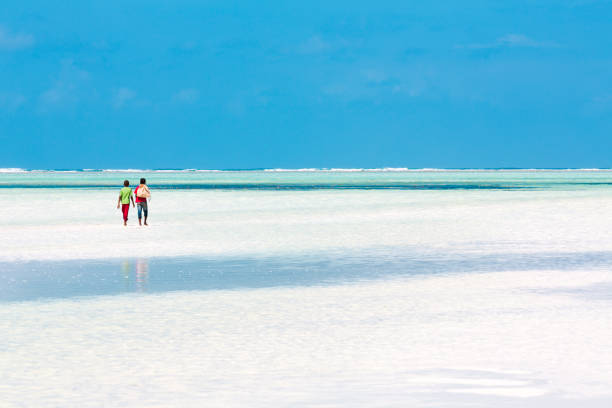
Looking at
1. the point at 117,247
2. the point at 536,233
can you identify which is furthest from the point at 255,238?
the point at 536,233

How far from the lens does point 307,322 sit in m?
11.0

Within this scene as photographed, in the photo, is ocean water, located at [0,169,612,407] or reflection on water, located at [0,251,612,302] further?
reflection on water, located at [0,251,612,302]

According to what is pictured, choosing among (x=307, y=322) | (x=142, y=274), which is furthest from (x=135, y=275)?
(x=307, y=322)

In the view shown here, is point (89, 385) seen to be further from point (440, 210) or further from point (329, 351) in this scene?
point (440, 210)

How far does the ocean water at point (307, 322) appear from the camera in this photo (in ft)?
24.9

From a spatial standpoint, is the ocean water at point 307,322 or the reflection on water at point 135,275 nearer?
the ocean water at point 307,322

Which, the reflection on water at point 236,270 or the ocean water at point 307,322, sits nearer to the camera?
the ocean water at point 307,322

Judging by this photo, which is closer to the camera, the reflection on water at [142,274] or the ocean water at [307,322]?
the ocean water at [307,322]

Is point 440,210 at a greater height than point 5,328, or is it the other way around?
point 440,210

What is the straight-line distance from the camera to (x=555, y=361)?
8617 millimetres

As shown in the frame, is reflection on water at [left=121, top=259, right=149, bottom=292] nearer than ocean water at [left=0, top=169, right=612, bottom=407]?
No

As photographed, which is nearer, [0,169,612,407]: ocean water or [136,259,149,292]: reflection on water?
[0,169,612,407]: ocean water

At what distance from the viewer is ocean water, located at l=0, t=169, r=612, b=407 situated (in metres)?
7.59

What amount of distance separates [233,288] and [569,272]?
5427mm
